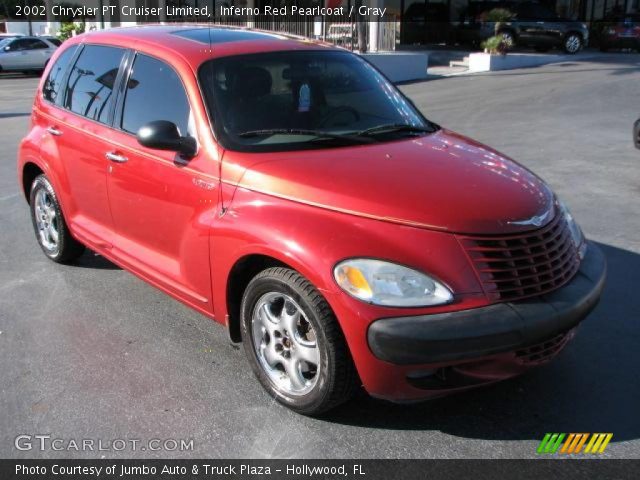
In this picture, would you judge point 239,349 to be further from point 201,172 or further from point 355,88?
point 355,88

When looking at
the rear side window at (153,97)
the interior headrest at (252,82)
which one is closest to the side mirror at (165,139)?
the rear side window at (153,97)

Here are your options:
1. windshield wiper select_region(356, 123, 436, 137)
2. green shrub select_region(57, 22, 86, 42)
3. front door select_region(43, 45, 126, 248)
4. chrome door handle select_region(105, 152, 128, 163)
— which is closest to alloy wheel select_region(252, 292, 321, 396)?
windshield wiper select_region(356, 123, 436, 137)

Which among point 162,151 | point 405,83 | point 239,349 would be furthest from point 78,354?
point 405,83

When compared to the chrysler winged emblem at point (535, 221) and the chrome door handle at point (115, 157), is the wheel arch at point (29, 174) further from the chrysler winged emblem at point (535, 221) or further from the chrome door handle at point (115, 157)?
the chrysler winged emblem at point (535, 221)

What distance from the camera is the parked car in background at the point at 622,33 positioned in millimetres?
26703

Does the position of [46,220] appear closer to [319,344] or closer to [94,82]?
[94,82]

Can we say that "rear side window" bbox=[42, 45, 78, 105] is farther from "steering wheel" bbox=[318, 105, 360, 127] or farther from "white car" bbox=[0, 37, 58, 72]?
"white car" bbox=[0, 37, 58, 72]

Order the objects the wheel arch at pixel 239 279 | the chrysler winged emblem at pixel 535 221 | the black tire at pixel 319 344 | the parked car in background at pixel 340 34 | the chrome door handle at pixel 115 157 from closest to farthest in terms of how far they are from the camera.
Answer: the black tire at pixel 319 344 → the chrysler winged emblem at pixel 535 221 → the wheel arch at pixel 239 279 → the chrome door handle at pixel 115 157 → the parked car in background at pixel 340 34

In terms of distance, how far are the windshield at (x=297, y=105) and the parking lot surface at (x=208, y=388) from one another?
4.40 feet

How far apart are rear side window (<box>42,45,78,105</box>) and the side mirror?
183 cm

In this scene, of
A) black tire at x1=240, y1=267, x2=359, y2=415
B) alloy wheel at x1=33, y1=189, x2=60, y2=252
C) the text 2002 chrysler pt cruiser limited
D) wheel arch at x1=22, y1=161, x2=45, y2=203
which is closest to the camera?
the text 2002 chrysler pt cruiser limited

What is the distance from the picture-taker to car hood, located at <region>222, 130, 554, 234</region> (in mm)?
3051

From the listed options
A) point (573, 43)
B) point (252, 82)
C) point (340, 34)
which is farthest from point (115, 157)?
point (573, 43)

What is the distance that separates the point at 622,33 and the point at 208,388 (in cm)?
2801
